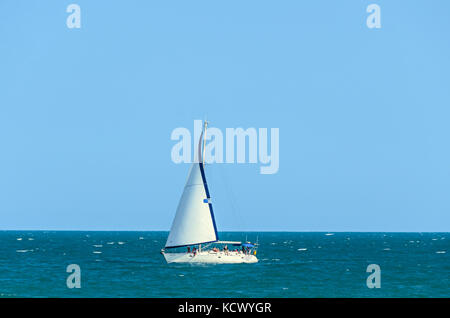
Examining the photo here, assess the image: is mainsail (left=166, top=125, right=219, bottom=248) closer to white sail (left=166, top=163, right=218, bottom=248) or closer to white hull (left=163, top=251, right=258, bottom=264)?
white sail (left=166, top=163, right=218, bottom=248)

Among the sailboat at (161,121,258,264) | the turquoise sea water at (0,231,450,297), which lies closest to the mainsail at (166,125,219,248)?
the sailboat at (161,121,258,264)

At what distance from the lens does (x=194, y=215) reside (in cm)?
7188

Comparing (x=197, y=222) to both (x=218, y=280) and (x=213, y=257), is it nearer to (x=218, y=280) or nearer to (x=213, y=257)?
Result: (x=213, y=257)

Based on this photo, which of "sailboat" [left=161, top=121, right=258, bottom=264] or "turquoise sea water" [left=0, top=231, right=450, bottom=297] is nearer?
"turquoise sea water" [left=0, top=231, right=450, bottom=297]

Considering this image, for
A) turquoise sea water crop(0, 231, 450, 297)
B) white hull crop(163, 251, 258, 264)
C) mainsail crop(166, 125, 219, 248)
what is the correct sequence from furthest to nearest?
1. mainsail crop(166, 125, 219, 248)
2. white hull crop(163, 251, 258, 264)
3. turquoise sea water crop(0, 231, 450, 297)

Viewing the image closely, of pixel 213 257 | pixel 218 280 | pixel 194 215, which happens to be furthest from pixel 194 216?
pixel 218 280

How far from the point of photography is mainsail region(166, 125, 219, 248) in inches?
2822

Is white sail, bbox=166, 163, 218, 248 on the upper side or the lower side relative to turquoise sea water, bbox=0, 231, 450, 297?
upper

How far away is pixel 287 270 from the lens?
76812mm

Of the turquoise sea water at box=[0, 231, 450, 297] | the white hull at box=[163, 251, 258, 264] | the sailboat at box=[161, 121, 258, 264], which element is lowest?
the turquoise sea water at box=[0, 231, 450, 297]
